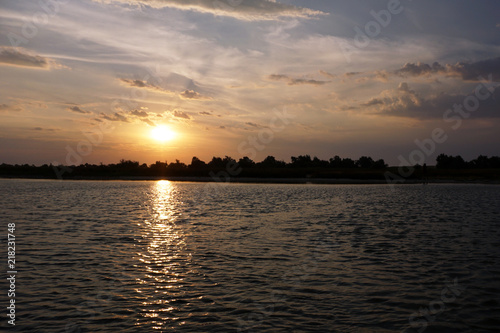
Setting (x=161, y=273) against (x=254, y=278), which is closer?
(x=254, y=278)

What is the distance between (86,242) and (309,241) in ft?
51.8

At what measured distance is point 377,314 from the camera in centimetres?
1498

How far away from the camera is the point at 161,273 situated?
67.3 ft

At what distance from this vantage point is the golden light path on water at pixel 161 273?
48.7ft

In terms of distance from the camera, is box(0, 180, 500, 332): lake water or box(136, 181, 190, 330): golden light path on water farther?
box(136, 181, 190, 330): golden light path on water

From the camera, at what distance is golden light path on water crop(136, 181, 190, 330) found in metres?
14.9

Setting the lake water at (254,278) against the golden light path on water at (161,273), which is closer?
the lake water at (254,278)

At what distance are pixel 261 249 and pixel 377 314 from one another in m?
12.3

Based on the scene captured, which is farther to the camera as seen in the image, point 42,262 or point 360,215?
point 360,215

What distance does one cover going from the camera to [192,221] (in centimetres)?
4172

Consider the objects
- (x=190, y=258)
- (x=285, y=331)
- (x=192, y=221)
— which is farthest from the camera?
(x=192, y=221)

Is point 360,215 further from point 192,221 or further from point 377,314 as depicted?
point 377,314

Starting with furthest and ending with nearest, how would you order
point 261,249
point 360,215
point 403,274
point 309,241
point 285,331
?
point 360,215 → point 309,241 → point 261,249 → point 403,274 → point 285,331

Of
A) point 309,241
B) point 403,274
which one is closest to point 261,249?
point 309,241
